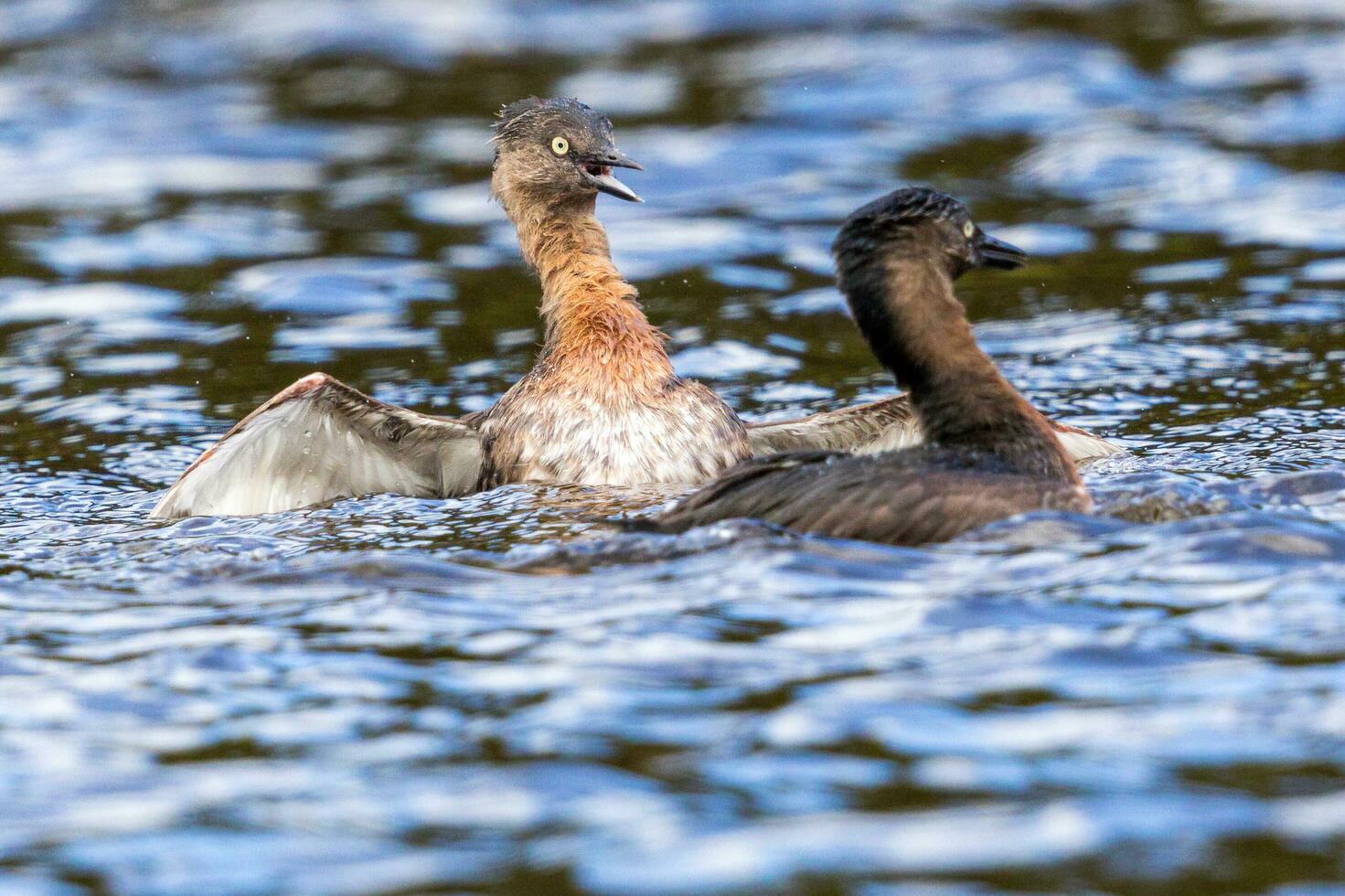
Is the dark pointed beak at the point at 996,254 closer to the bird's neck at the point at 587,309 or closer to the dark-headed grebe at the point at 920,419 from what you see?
the dark-headed grebe at the point at 920,419

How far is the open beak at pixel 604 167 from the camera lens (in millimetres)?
8891

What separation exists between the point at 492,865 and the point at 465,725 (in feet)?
2.84

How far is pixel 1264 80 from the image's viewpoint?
16016 mm

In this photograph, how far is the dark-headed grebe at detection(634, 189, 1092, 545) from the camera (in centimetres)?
677

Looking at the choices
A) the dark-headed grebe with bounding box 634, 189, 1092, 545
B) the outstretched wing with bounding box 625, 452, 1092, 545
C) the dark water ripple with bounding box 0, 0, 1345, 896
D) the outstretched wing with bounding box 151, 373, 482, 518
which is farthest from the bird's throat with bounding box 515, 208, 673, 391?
the outstretched wing with bounding box 625, 452, 1092, 545

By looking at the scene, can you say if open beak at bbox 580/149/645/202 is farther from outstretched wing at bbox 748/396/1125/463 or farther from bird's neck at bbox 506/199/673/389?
outstretched wing at bbox 748/396/1125/463

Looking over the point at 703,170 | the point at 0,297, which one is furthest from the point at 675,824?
the point at 703,170

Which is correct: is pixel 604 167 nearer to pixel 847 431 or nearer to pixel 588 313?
pixel 588 313

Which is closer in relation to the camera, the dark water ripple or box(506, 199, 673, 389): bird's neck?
the dark water ripple

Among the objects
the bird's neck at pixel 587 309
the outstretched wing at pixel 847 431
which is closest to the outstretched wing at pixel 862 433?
the outstretched wing at pixel 847 431

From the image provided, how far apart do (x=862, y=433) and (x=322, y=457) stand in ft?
7.96

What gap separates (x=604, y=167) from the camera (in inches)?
359

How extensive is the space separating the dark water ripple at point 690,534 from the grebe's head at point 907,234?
1.10 m

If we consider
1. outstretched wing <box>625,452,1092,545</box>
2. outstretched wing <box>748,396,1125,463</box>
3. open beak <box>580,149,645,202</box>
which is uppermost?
open beak <box>580,149,645,202</box>
